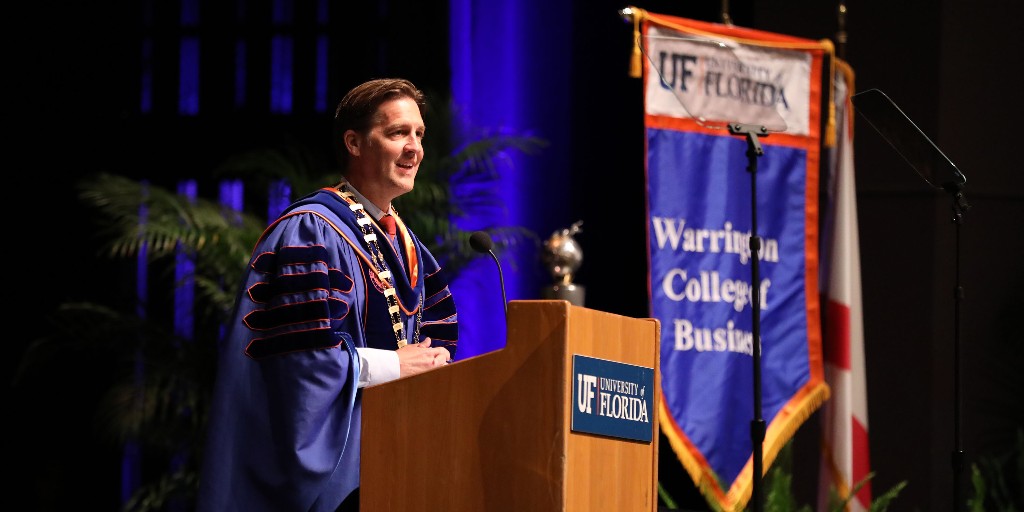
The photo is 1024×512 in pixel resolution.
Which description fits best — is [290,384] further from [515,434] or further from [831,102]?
[831,102]

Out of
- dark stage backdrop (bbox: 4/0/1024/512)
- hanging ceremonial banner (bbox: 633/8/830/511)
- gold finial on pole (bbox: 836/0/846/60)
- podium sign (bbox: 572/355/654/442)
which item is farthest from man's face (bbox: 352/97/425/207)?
dark stage backdrop (bbox: 4/0/1024/512)

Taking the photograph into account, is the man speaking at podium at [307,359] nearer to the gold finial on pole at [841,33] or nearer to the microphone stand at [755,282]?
the microphone stand at [755,282]

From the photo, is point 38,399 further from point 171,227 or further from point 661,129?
point 661,129

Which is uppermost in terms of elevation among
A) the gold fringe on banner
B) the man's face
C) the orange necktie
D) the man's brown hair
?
the gold fringe on banner

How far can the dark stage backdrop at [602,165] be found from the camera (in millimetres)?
5227

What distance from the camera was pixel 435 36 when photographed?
235 inches

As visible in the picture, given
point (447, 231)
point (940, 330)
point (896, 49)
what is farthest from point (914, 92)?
point (447, 231)

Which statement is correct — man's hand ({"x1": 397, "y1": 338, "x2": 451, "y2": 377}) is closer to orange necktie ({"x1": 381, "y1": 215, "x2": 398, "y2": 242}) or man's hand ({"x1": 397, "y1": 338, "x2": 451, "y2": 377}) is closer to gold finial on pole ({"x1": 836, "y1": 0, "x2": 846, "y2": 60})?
orange necktie ({"x1": 381, "y1": 215, "x2": 398, "y2": 242})

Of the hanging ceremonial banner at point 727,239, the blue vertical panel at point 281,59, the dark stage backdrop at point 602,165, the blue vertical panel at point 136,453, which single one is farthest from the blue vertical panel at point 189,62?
the hanging ceremonial banner at point 727,239

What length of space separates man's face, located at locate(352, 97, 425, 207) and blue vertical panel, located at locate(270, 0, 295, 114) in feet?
A: 12.9

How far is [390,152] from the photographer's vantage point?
2721 mm

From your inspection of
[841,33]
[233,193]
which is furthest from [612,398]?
[233,193]

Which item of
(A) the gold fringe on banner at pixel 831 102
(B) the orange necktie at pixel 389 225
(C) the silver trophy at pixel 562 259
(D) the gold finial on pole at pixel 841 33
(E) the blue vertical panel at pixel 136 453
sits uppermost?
(D) the gold finial on pole at pixel 841 33

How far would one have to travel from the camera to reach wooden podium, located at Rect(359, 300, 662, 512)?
80.8 inches
